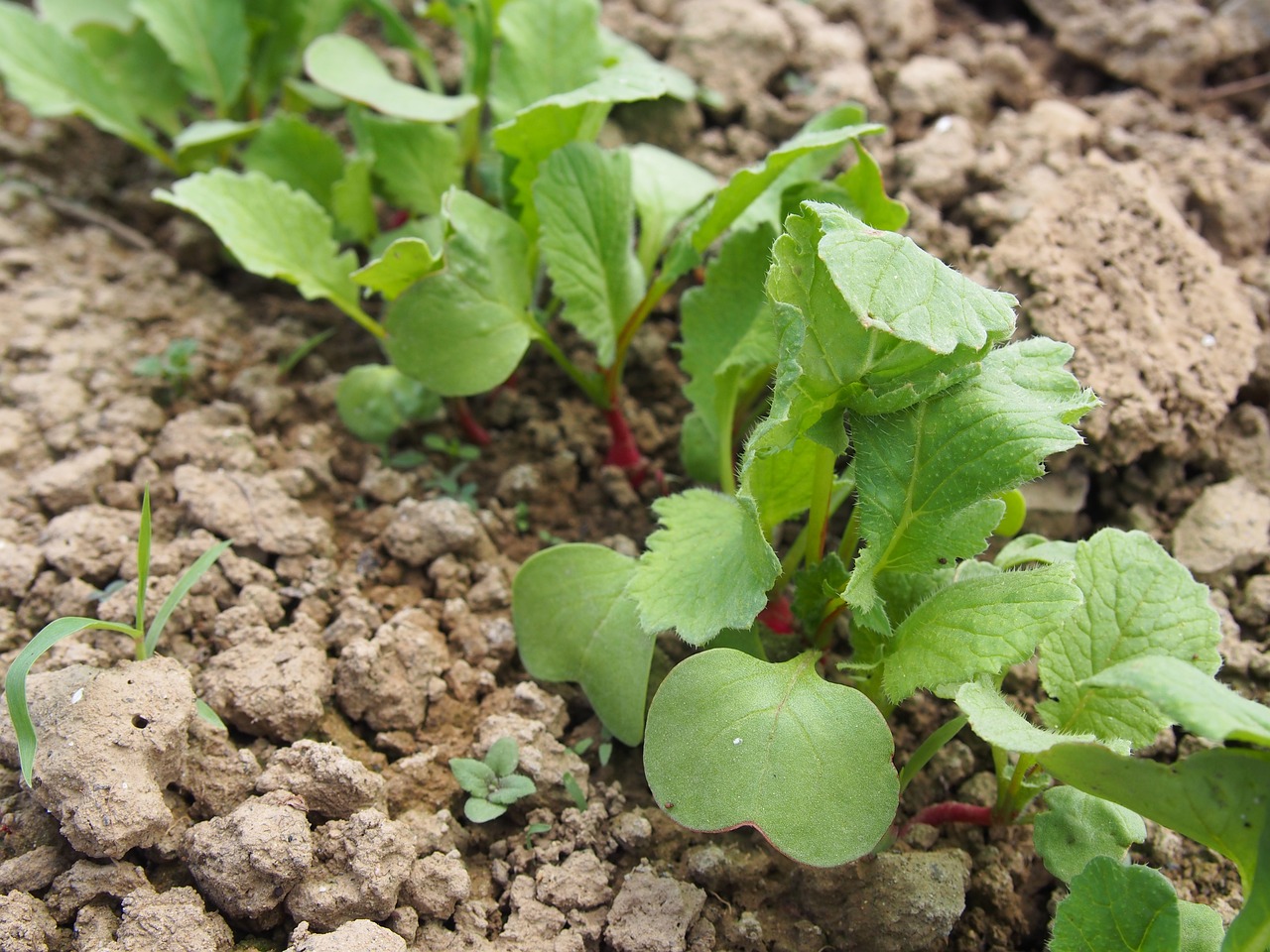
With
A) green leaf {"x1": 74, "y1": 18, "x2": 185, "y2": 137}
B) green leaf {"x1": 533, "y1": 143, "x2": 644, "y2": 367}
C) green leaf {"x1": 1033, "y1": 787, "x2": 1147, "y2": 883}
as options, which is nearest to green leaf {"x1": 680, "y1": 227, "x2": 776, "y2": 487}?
green leaf {"x1": 533, "y1": 143, "x2": 644, "y2": 367}

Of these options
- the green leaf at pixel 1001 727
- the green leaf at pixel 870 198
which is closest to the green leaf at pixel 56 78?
the green leaf at pixel 870 198

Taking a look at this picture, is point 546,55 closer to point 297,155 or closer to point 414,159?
point 414,159

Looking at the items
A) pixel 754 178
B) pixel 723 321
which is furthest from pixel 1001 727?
pixel 754 178

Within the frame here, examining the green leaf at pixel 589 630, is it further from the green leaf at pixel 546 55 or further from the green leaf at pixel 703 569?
the green leaf at pixel 546 55

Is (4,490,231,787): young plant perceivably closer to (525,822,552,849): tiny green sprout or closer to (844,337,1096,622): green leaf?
(525,822,552,849): tiny green sprout

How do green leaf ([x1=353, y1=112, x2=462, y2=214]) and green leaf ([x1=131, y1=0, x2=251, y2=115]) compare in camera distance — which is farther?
green leaf ([x1=131, y1=0, x2=251, y2=115])

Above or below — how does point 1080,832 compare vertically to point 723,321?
below
